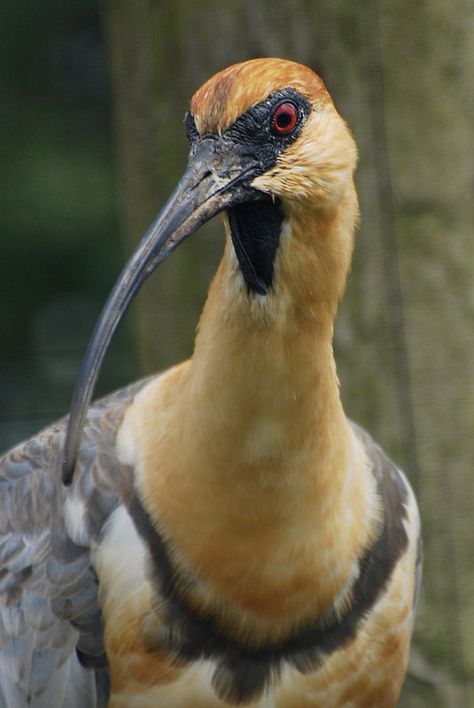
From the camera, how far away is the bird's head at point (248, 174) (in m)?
2.66

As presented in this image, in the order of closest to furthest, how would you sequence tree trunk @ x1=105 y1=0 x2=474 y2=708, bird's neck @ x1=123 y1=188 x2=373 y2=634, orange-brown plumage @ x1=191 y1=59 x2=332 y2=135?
orange-brown plumage @ x1=191 y1=59 x2=332 y2=135, bird's neck @ x1=123 y1=188 x2=373 y2=634, tree trunk @ x1=105 y1=0 x2=474 y2=708

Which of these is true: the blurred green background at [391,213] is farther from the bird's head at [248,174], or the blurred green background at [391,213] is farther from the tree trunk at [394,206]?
the bird's head at [248,174]

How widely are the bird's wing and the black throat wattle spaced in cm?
73

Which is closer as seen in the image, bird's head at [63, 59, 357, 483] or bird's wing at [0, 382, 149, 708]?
bird's head at [63, 59, 357, 483]

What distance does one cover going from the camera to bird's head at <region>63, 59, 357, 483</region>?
2656 millimetres

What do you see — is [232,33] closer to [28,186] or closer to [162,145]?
[162,145]

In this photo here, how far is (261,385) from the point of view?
2867 mm

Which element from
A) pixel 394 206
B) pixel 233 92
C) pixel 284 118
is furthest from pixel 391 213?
pixel 233 92

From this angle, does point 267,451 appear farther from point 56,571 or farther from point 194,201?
point 56,571

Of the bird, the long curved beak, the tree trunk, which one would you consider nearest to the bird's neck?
the bird

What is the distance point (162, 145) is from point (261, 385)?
928mm

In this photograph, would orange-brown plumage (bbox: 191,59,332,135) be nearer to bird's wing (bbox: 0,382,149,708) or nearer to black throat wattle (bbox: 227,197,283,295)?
black throat wattle (bbox: 227,197,283,295)

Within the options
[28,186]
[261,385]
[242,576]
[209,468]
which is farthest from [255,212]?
[28,186]

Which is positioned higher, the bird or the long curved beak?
the long curved beak
